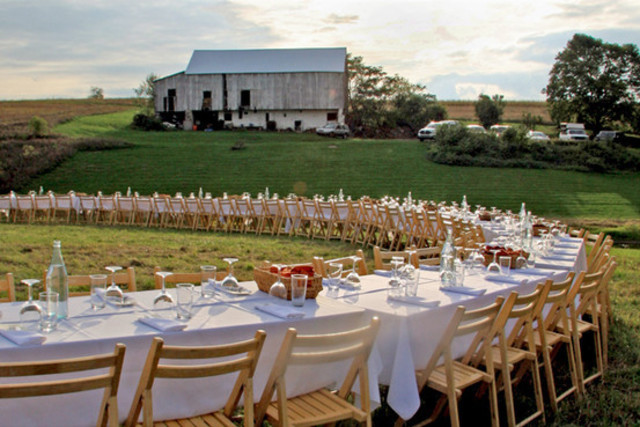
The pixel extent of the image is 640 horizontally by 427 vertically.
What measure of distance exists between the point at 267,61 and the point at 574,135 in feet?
90.7

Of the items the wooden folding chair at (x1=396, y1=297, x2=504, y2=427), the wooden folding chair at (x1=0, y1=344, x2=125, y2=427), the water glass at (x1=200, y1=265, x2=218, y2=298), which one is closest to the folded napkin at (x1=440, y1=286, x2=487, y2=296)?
the wooden folding chair at (x1=396, y1=297, x2=504, y2=427)

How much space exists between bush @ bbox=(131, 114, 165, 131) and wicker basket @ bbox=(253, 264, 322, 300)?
51.6 metres

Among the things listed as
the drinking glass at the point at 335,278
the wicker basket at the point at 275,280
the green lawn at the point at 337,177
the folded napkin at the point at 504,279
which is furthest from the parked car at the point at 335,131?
the wicker basket at the point at 275,280

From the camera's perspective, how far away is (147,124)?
54688 mm

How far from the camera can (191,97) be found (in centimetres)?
5853

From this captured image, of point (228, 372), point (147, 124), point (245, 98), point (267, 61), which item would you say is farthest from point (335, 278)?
point (267, 61)

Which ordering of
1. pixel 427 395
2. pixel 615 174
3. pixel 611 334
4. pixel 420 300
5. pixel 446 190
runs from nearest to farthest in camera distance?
1. pixel 420 300
2. pixel 427 395
3. pixel 611 334
4. pixel 446 190
5. pixel 615 174

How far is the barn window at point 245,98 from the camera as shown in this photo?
190ft

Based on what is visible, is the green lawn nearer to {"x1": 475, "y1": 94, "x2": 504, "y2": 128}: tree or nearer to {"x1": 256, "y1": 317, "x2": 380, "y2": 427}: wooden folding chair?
{"x1": 256, "y1": 317, "x2": 380, "y2": 427}: wooden folding chair

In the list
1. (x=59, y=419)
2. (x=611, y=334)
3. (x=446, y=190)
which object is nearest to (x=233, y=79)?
(x=446, y=190)

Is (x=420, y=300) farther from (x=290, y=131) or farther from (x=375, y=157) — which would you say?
(x=290, y=131)

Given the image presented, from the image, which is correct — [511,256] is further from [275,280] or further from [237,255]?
[237,255]

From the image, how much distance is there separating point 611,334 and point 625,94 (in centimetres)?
5818

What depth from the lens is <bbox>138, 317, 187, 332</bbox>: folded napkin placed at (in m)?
3.96
